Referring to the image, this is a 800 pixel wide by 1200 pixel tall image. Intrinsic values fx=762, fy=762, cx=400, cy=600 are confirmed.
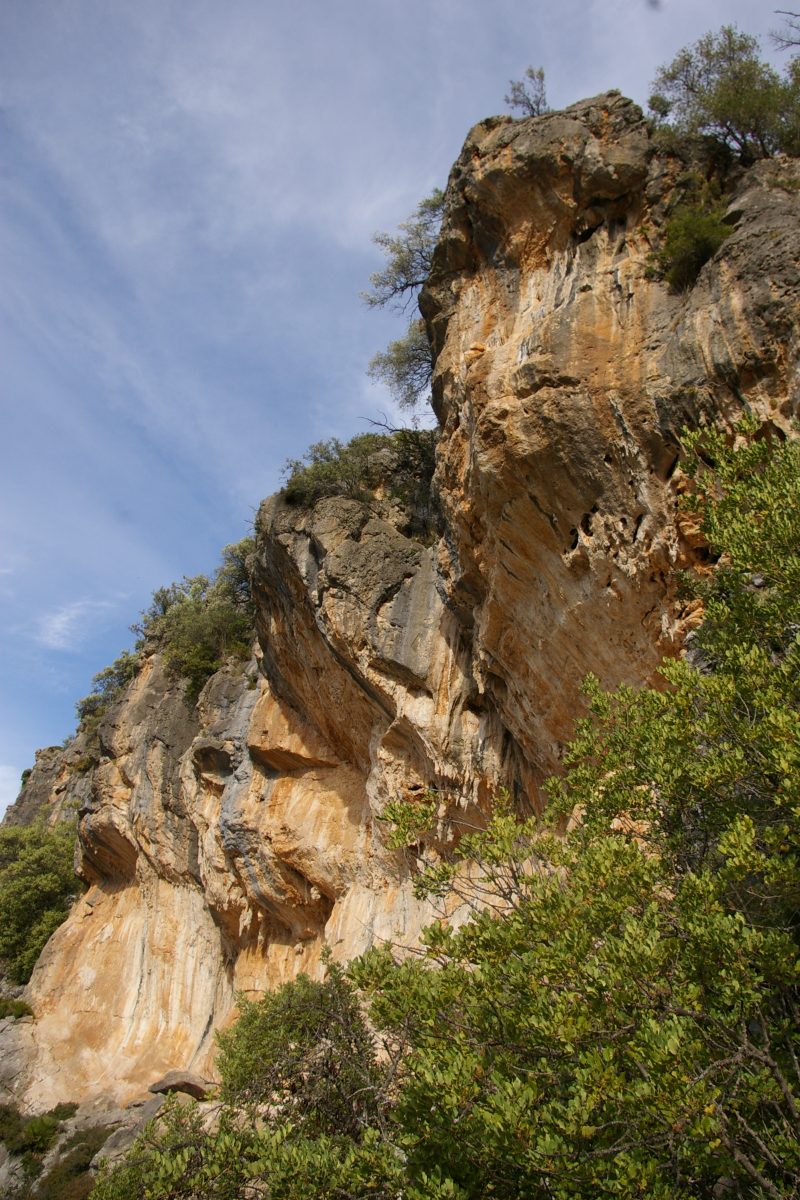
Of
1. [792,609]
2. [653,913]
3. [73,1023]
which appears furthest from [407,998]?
[73,1023]

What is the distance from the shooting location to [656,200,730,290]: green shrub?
32.1 feet

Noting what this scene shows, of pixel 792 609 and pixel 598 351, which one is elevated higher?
pixel 598 351

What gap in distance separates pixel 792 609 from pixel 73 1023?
2453 centimetres

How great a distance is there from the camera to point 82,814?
26.2 metres

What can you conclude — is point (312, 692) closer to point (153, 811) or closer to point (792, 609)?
point (153, 811)

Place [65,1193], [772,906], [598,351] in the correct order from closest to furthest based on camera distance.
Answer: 1. [772,906]
2. [598,351]
3. [65,1193]

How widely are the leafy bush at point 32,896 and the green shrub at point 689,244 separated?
29.0 meters

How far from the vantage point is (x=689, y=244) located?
9.88 meters

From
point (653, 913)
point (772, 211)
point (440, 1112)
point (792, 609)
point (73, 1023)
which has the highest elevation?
point (772, 211)

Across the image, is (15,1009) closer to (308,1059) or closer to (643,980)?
(308,1059)

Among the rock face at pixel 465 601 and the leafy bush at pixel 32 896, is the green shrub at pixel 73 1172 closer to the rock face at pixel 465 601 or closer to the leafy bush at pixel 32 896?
the rock face at pixel 465 601

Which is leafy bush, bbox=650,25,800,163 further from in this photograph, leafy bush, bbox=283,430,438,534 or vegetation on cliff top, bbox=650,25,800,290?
leafy bush, bbox=283,430,438,534

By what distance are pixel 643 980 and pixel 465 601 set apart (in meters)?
9.12

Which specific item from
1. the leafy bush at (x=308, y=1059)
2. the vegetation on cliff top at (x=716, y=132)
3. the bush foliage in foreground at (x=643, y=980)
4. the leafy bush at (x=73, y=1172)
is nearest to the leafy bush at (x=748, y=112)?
the vegetation on cliff top at (x=716, y=132)
